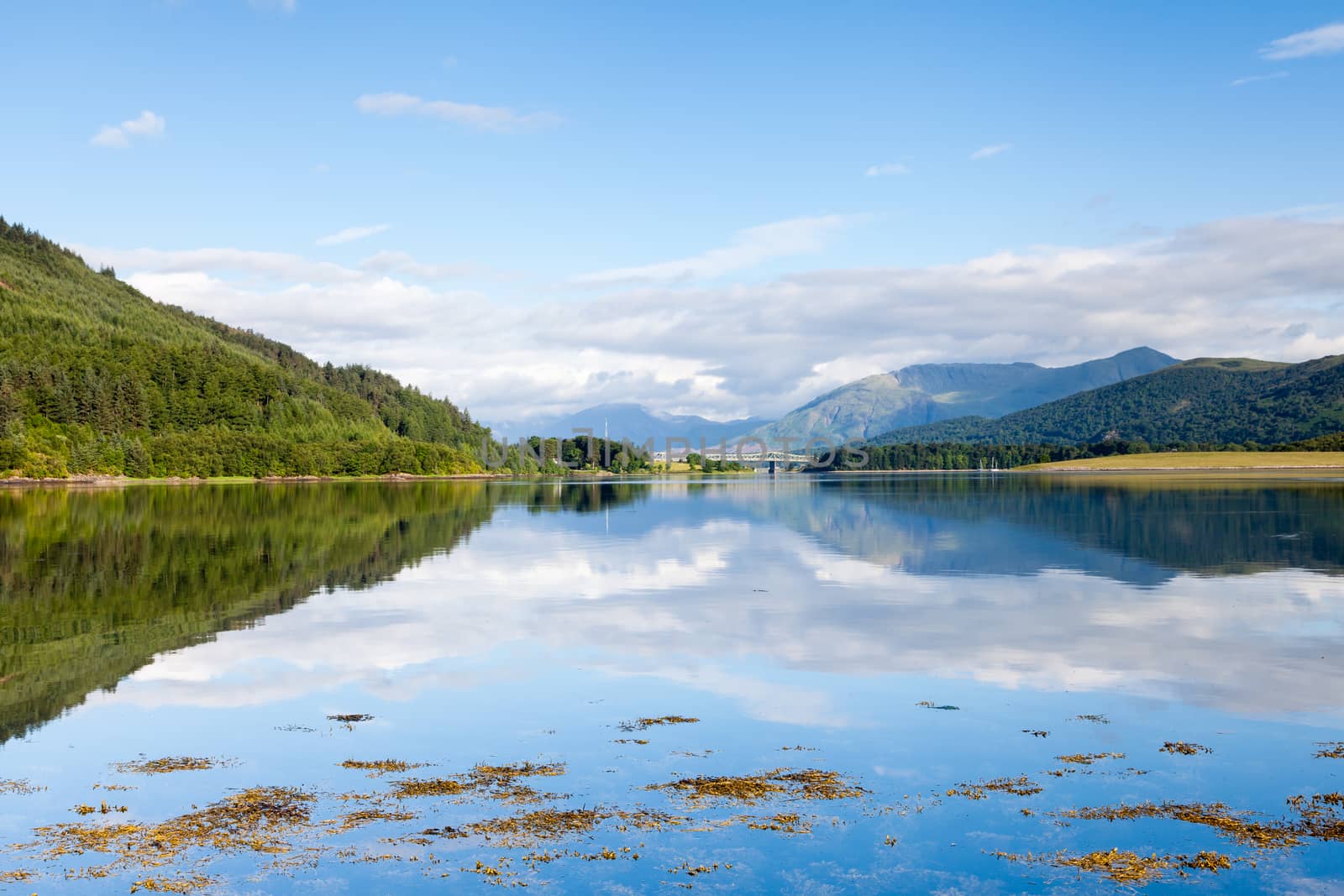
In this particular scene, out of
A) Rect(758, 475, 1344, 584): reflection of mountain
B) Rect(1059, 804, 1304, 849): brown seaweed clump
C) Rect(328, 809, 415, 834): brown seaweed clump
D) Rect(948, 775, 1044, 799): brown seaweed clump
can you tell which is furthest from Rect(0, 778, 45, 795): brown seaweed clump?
Rect(758, 475, 1344, 584): reflection of mountain

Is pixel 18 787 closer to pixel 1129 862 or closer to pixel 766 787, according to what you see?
pixel 766 787

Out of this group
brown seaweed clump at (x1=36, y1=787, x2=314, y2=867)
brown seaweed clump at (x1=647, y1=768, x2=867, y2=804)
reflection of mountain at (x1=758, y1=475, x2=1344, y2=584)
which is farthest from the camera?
reflection of mountain at (x1=758, y1=475, x2=1344, y2=584)

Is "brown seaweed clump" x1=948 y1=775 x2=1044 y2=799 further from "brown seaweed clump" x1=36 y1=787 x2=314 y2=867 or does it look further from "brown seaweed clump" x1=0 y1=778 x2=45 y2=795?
"brown seaweed clump" x1=0 y1=778 x2=45 y2=795

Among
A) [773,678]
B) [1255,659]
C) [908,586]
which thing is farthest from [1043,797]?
[908,586]

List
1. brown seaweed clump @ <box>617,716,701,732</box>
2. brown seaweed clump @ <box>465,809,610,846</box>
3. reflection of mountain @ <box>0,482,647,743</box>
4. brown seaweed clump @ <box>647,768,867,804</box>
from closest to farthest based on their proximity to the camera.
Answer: brown seaweed clump @ <box>465,809,610,846</box>
brown seaweed clump @ <box>647,768,867,804</box>
brown seaweed clump @ <box>617,716,701,732</box>
reflection of mountain @ <box>0,482,647,743</box>

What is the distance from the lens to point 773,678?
23.0 meters

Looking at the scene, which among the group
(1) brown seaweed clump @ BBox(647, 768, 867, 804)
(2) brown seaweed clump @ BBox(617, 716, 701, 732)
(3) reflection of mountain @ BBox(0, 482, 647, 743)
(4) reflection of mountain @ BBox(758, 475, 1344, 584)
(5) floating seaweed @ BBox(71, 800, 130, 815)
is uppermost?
(3) reflection of mountain @ BBox(0, 482, 647, 743)

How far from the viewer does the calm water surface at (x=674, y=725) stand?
12870mm

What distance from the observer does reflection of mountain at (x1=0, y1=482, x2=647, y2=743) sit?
24.2 metres

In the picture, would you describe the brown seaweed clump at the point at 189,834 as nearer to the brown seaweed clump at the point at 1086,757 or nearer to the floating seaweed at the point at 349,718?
the floating seaweed at the point at 349,718

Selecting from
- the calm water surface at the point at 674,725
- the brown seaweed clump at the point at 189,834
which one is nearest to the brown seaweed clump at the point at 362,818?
the calm water surface at the point at 674,725

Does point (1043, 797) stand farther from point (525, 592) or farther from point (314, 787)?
point (525, 592)

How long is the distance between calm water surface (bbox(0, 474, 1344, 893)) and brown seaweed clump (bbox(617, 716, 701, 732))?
1.65 ft

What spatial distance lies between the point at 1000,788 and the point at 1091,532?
53340 mm
